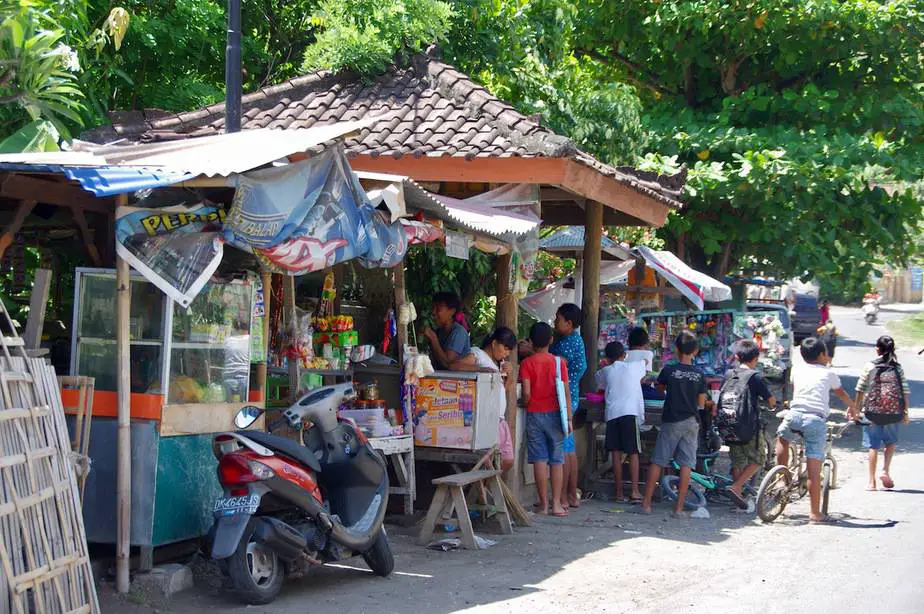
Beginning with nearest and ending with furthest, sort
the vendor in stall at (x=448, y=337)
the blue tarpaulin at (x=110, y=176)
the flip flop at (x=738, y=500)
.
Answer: the blue tarpaulin at (x=110, y=176) → the vendor in stall at (x=448, y=337) → the flip flop at (x=738, y=500)

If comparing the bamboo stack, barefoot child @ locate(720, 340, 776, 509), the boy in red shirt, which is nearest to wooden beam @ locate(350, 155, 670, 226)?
the boy in red shirt

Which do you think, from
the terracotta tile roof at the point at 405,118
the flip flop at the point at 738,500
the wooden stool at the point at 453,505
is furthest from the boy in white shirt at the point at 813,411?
the wooden stool at the point at 453,505

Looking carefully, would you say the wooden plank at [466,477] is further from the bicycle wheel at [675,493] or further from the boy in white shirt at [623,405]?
the bicycle wheel at [675,493]

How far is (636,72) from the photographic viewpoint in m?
20.1

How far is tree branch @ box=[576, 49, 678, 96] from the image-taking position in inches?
781

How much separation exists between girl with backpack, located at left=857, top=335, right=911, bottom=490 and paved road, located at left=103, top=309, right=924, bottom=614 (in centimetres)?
124

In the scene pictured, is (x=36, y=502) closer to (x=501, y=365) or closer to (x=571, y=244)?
(x=501, y=365)

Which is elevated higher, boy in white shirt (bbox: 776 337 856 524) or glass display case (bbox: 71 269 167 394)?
glass display case (bbox: 71 269 167 394)

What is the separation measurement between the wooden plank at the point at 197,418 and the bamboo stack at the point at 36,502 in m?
1.03

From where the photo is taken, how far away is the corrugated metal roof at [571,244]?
14.4m

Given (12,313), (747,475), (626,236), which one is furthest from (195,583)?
(626,236)

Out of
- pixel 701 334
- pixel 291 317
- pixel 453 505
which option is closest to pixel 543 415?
pixel 453 505

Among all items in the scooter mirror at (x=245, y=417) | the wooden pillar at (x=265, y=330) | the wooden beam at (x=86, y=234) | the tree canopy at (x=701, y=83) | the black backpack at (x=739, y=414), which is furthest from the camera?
the tree canopy at (x=701, y=83)

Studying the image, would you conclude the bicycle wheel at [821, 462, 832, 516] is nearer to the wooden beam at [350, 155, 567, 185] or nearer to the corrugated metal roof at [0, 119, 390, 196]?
the wooden beam at [350, 155, 567, 185]
